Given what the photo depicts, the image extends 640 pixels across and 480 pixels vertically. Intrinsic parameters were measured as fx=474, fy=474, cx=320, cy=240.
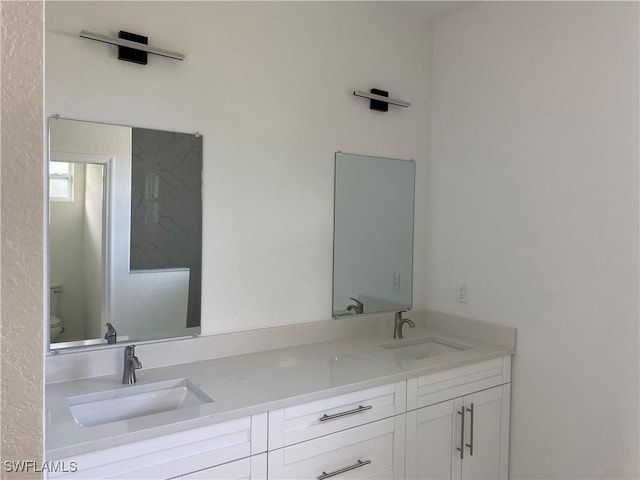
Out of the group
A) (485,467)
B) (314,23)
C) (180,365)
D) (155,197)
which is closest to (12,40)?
(155,197)

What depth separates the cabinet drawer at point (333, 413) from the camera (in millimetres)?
1676

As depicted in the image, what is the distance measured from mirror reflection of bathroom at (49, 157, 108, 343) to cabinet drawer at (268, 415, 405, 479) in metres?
0.90

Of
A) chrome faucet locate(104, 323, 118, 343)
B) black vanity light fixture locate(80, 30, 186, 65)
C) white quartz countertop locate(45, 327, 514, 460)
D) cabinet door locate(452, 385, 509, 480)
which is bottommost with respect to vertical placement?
cabinet door locate(452, 385, 509, 480)

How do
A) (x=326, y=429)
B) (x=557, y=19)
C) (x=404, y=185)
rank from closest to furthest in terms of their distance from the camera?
1. (x=326, y=429)
2. (x=557, y=19)
3. (x=404, y=185)

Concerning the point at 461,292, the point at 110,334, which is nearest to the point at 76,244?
the point at 110,334

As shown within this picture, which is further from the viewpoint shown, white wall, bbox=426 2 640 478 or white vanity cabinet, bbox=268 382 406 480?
white wall, bbox=426 2 640 478

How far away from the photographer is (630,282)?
1998 millimetres

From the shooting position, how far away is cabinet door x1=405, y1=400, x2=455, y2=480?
6.76 feet

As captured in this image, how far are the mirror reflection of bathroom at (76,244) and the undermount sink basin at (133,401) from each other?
10.9 inches

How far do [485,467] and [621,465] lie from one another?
603 mm

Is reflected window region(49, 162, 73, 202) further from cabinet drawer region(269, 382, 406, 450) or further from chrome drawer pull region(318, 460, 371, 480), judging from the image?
chrome drawer pull region(318, 460, 371, 480)

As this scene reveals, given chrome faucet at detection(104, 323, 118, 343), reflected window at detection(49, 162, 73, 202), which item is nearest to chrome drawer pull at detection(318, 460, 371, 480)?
chrome faucet at detection(104, 323, 118, 343)

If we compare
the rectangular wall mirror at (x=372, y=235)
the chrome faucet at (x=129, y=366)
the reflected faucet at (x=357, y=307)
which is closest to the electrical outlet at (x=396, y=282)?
the rectangular wall mirror at (x=372, y=235)

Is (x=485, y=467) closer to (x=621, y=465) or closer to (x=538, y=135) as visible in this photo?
(x=621, y=465)
